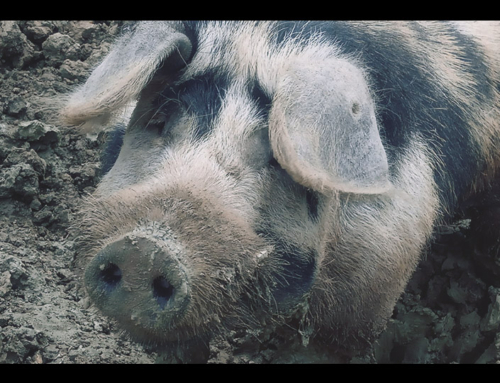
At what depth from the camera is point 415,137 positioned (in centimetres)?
258

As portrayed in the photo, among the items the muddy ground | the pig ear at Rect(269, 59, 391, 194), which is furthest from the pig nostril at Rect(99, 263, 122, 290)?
the pig ear at Rect(269, 59, 391, 194)

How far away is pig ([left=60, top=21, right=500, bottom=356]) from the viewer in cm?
204

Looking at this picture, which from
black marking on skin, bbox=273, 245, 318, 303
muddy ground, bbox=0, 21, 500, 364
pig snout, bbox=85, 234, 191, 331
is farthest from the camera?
muddy ground, bbox=0, 21, 500, 364

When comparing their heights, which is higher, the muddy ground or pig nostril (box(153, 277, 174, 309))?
pig nostril (box(153, 277, 174, 309))

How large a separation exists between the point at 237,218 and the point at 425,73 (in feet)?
3.12

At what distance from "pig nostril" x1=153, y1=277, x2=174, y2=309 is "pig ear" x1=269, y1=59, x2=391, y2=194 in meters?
0.47

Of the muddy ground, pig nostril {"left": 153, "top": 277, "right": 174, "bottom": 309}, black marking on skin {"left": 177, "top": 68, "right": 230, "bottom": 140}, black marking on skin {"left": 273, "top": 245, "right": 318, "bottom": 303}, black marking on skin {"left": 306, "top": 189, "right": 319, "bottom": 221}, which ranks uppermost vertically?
black marking on skin {"left": 177, "top": 68, "right": 230, "bottom": 140}

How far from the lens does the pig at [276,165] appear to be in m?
2.04

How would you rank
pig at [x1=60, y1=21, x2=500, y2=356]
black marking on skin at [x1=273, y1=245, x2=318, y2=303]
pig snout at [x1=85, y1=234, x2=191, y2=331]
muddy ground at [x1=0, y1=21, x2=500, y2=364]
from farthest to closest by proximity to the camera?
muddy ground at [x1=0, y1=21, x2=500, y2=364] → black marking on skin at [x1=273, y1=245, x2=318, y2=303] → pig at [x1=60, y1=21, x2=500, y2=356] → pig snout at [x1=85, y1=234, x2=191, y2=331]

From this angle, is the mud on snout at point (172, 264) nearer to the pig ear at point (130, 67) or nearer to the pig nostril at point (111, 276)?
the pig nostril at point (111, 276)

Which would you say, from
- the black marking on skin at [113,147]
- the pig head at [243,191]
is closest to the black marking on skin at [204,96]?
the pig head at [243,191]

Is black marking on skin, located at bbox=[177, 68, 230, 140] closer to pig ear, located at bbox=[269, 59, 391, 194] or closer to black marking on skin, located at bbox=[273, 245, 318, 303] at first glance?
pig ear, located at bbox=[269, 59, 391, 194]

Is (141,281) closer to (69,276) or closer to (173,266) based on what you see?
(173,266)
